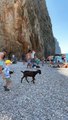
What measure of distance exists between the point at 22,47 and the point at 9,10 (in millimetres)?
6555

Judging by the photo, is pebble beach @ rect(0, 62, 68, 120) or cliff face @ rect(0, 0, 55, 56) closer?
pebble beach @ rect(0, 62, 68, 120)

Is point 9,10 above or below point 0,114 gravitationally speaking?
above

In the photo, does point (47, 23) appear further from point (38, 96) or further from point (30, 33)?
point (38, 96)

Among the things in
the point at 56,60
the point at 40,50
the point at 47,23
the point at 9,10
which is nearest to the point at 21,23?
the point at 9,10

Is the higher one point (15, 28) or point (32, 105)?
point (15, 28)

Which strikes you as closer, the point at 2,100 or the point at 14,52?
the point at 2,100

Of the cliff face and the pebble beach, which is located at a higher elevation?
the cliff face

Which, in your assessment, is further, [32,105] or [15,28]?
[15,28]

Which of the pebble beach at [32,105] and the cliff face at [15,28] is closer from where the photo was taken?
the pebble beach at [32,105]

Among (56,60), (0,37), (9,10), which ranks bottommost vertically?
(56,60)

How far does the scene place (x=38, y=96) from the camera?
13.7 meters

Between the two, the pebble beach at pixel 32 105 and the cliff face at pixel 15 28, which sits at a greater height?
the cliff face at pixel 15 28

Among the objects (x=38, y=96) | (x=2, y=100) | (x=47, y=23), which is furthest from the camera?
(x=47, y=23)

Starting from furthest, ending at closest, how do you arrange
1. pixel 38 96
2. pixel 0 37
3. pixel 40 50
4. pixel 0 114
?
pixel 40 50 < pixel 0 37 < pixel 38 96 < pixel 0 114
